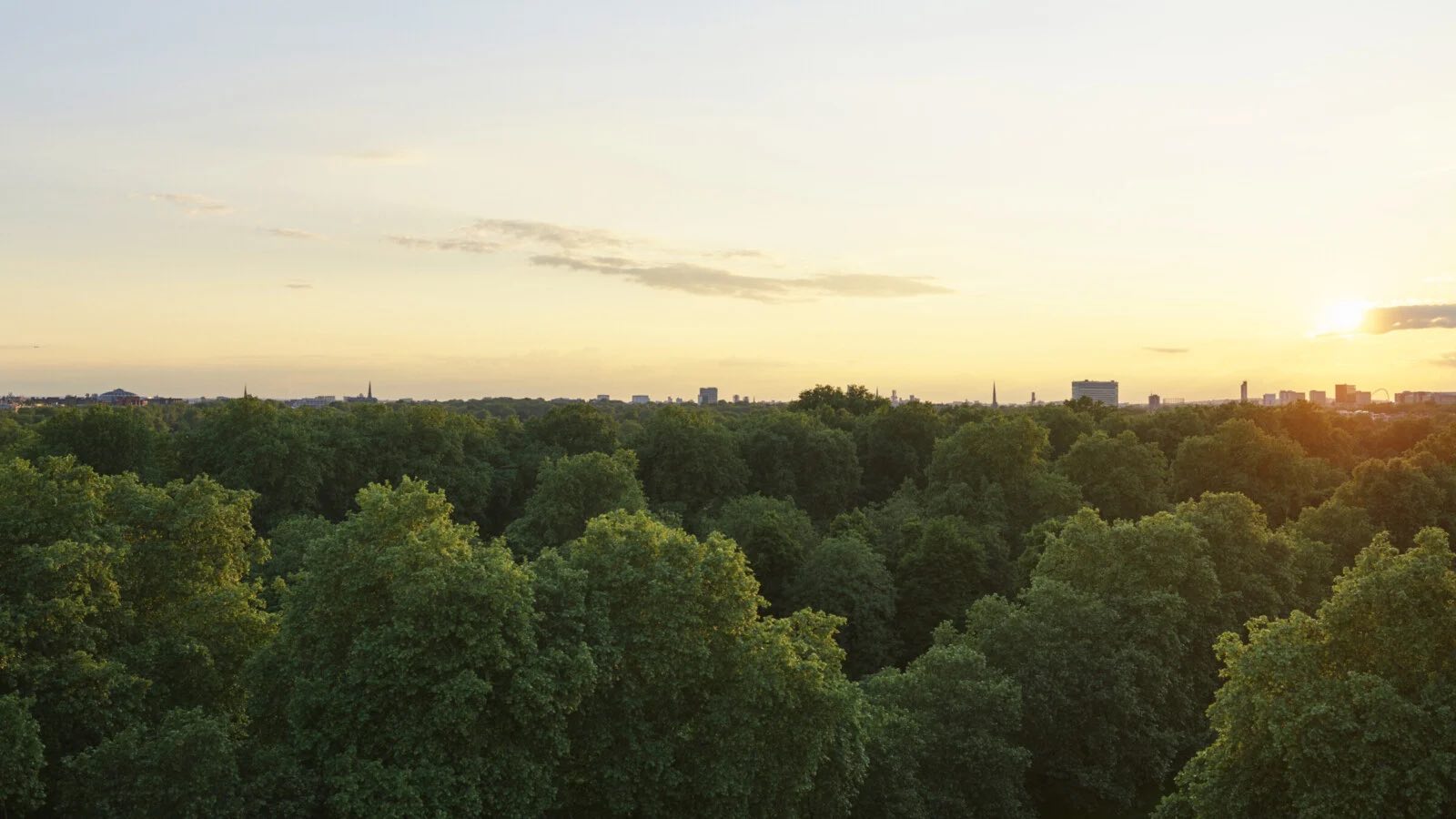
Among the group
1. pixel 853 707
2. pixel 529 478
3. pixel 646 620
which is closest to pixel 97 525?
pixel 646 620

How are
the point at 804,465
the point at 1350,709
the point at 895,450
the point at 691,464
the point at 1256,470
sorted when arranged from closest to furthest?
the point at 1350,709, the point at 1256,470, the point at 691,464, the point at 804,465, the point at 895,450

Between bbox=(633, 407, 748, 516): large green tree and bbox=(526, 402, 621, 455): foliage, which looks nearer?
bbox=(633, 407, 748, 516): large green tree

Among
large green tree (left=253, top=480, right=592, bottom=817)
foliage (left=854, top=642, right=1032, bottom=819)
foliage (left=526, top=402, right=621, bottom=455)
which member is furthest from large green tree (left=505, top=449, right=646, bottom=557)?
large green tree (left=253, top=480, right=592, bottom=817)

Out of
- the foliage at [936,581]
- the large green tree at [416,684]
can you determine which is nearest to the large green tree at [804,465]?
the foliage at [936,581]

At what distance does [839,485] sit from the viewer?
83.6 metres

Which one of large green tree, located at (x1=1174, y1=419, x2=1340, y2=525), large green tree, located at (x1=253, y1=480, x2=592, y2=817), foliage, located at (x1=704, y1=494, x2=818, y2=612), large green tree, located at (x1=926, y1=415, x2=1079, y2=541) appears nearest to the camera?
large green tree, located at (x1=253, y1=480, x2=592, y2=817)

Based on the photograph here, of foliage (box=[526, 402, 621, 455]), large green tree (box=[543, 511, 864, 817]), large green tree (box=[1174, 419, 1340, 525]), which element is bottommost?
large green tree (box=[543, 511, 864, 817])

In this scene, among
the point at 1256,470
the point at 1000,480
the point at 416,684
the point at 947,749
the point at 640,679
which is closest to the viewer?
the point at 416,684

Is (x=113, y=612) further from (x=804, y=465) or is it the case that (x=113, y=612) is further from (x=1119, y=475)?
(x=1119, y=475)

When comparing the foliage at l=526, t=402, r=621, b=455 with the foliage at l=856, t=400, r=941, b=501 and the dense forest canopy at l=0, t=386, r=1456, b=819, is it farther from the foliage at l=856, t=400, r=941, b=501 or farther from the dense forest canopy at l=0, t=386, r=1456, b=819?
the dense forest canopy at l=0, t=386, r=1456, b=819

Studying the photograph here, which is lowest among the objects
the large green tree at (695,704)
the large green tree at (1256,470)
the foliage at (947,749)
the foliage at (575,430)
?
the foliage at (947,749)

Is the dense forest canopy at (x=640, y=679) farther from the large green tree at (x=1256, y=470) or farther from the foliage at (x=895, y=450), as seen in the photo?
the foliage at (x=895, y=450)

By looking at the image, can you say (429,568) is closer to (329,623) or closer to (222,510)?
(329,623)

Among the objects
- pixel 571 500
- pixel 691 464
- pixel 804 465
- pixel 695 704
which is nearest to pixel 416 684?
pixel 695 704
